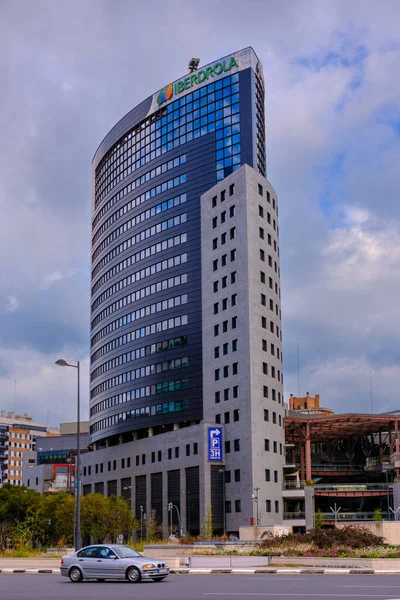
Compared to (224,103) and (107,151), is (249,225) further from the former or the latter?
(107,151)

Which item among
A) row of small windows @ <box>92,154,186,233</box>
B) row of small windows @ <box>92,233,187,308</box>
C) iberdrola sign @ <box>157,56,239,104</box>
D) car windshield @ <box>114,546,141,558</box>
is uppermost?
iberdrola sign @ <box>157,56,239,104</box>

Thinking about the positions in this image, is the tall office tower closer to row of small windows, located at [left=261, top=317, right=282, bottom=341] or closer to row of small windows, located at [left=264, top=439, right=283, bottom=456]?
row of small windows, located at [left=264, top=439, right=283, bottom=456]

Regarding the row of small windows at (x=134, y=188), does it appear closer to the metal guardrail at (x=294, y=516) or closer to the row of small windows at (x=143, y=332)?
the row of small windows at (x=143, y=332)

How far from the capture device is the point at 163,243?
126625mm

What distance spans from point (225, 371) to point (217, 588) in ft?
267

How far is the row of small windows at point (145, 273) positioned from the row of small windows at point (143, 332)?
874cm

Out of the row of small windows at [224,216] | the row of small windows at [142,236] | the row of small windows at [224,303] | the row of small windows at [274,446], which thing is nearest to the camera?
the row of small windows at [274,446]

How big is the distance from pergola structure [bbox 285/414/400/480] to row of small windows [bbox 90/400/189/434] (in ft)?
55.8

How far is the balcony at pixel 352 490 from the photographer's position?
111 metres

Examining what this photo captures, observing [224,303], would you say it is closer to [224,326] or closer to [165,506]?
[224,326]

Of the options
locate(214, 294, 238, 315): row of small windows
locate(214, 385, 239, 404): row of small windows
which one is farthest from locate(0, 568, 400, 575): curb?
locate(214, 294, 238, 315): row of small windows

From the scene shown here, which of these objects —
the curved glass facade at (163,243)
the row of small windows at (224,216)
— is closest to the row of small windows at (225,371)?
the curved glass facade at (163,243)

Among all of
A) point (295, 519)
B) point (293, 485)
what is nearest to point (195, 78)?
point (293, 485)

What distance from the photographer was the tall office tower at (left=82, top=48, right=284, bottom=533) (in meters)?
105
